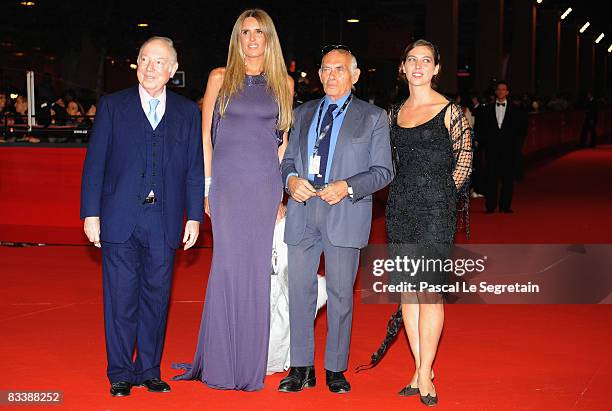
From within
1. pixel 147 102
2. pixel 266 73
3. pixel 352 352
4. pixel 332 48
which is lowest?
pixel 352 352

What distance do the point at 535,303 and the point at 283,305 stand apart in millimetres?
3520

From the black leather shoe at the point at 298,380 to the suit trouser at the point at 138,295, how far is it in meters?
0.77

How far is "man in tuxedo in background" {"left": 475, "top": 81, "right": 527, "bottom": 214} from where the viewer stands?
1619 centimetres

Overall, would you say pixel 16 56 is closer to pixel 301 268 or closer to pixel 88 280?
pixel 88 280

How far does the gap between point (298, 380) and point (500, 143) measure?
10.6 metres

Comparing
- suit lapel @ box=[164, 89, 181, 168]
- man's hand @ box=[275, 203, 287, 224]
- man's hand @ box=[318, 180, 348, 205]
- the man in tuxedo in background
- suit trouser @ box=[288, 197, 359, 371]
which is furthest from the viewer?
the man in tuxedo in background

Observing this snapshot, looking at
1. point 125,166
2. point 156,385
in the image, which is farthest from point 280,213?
point 156,385

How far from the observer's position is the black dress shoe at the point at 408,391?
6.19 m

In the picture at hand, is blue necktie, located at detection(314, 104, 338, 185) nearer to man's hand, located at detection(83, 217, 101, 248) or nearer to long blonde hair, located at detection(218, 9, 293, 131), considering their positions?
long blonde hair, located at detection(218, 9, 293, 131)

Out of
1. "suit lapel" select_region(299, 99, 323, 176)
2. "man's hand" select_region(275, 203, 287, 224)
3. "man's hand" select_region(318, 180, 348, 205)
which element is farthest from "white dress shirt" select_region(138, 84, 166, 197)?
"man's hand" select_region(318, 180, 348, 205)

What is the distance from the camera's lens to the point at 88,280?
34.1 feet

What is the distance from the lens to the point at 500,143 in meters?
16.2

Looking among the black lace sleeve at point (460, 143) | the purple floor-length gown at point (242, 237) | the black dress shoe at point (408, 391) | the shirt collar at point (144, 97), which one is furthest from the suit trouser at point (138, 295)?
the black lace sleeve at point (460, 143)

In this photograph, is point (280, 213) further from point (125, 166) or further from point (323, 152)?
point (125, 166)
